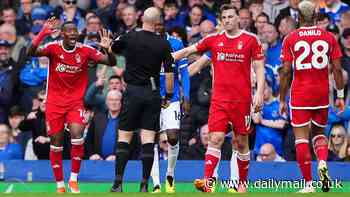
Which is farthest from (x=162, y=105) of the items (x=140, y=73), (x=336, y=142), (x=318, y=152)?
(x=336, y=142)

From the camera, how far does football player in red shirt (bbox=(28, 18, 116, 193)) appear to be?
18391 mm

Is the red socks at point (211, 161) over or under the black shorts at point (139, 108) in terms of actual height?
under

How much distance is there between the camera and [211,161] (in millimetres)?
16875

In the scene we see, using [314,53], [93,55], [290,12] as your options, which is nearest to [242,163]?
[314,53]

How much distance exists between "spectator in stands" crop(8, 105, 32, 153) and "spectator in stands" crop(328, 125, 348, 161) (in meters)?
5.52

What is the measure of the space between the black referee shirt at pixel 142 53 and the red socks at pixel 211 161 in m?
1.28

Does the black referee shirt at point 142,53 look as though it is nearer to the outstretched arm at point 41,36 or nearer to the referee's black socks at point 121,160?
the referee's black socks at point 121,160

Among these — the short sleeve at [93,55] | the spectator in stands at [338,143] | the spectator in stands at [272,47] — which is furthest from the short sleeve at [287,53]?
the spectator in stands at [272,47]

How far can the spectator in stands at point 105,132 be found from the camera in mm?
21781

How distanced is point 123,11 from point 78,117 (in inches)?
229

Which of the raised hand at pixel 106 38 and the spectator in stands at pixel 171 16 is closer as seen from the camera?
the raised hand at pixel 106 38

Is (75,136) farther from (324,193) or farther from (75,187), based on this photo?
(324,193)

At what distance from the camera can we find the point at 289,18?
904 inches

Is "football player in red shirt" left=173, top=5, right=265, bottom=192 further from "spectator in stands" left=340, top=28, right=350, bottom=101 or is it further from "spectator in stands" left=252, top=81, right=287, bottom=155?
"spectator in stands" left=340, top=28, right=350, bottom=101
